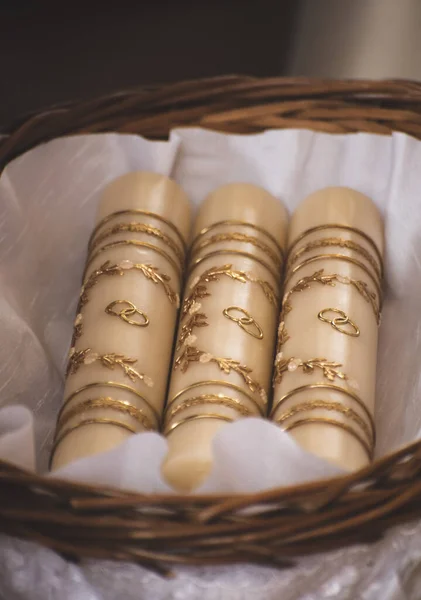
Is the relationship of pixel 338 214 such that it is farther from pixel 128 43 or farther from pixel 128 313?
pixel 128 43

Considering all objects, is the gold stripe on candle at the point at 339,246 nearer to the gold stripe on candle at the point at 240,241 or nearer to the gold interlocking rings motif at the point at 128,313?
the gold stripe on candle at the point at 240,241

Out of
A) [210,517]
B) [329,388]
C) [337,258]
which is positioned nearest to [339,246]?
[337,258]

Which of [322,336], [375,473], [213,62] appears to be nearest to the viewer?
[375,473]

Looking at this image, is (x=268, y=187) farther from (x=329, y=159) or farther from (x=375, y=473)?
(x=375, y=473)

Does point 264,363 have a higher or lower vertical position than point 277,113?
lower

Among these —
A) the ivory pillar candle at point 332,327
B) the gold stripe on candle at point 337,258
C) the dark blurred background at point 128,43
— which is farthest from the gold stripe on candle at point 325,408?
the dark blurred background at point 128,43

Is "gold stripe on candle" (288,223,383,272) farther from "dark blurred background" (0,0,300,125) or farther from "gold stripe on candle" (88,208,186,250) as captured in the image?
"dark blurred background" (0,0,300,125)

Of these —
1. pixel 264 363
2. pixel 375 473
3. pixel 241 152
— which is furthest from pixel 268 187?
pixel 375 473
